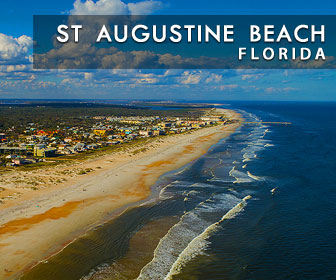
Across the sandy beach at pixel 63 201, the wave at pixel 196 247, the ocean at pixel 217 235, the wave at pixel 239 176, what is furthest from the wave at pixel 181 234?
the sandy beach at pixel 63 201

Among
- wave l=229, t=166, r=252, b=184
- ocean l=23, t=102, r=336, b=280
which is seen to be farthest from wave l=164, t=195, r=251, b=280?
wave l=229, t=166, r=252, b=184

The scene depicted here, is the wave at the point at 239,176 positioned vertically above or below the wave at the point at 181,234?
above

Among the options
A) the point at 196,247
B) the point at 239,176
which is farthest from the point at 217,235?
the point at 239,176

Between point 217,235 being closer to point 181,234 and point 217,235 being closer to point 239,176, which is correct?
point 181,234

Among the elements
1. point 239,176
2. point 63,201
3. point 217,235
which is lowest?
point 217,235

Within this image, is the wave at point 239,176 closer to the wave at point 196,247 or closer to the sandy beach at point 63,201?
Result: the sandy beach at point 63,201
